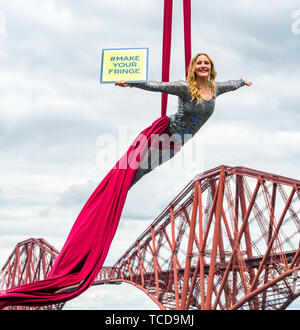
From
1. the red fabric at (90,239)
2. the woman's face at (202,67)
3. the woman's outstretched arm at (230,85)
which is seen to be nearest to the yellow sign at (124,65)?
the woman's face at (202,67)

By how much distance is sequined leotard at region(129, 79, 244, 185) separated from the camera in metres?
8.41

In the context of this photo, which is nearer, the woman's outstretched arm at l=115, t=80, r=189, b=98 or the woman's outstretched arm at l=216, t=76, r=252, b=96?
the woman's outstretched arm at l=115, t=80, r=189, b=98

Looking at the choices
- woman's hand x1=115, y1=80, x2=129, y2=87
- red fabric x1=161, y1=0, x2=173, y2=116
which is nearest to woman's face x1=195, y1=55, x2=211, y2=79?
red fabric x1=161, y1=0, x2=173, y2=116

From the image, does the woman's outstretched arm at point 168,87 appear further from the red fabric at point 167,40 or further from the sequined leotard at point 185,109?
the red fabric at point 167,40

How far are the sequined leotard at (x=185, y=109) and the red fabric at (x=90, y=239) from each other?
0.75ft

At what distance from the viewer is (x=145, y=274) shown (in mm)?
48469

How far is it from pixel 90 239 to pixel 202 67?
10.6ft

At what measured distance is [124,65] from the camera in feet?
25.7

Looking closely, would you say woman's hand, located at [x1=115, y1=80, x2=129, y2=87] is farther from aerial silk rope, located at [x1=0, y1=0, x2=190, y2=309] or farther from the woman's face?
the woman's face

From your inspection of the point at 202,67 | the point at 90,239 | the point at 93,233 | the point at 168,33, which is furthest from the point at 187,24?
the point at 90,239

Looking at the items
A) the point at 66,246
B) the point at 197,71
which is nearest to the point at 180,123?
the point at 197,71

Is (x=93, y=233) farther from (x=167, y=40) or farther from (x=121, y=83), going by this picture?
(x=167, y=40)

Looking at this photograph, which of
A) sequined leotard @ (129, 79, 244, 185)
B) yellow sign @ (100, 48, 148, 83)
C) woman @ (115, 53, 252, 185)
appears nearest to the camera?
yellow sign @ (100, 48, 148, 83)

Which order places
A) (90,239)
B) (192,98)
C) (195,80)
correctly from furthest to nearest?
(195,80)
(192,98)
(90,239)
